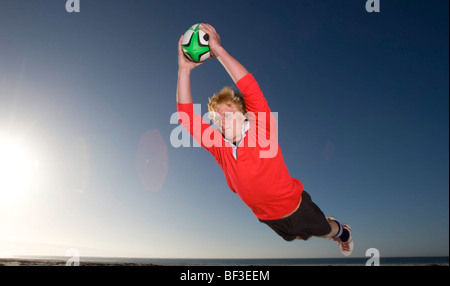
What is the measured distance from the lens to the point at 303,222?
429 centimetres

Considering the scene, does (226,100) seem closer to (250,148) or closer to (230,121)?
(230,121)

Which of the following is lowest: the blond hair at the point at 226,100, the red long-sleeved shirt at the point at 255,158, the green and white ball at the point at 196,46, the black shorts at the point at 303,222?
the black shorts at the point at 303,222

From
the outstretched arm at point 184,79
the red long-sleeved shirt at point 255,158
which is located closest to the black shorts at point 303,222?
the red long-sleeved shirt at point 255,158

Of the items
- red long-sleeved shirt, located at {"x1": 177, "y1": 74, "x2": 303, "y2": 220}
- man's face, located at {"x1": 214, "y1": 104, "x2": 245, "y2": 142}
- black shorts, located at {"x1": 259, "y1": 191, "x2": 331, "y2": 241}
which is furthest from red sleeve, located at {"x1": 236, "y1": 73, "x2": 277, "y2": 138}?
black shorts, located at {"x1": 259, "y1": 191, "x2": 331, "y2": 241}

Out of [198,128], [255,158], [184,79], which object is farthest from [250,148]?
[184,79]

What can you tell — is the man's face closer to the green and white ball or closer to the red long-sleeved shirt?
the red long-sleeved shirt

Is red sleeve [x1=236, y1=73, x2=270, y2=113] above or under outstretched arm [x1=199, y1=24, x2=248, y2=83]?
under

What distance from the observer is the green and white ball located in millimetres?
3824

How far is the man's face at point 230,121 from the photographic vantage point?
3.78m

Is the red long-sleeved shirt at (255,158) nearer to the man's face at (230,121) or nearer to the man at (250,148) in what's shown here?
the man at (250,148)

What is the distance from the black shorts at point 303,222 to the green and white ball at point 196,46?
8.82ft
